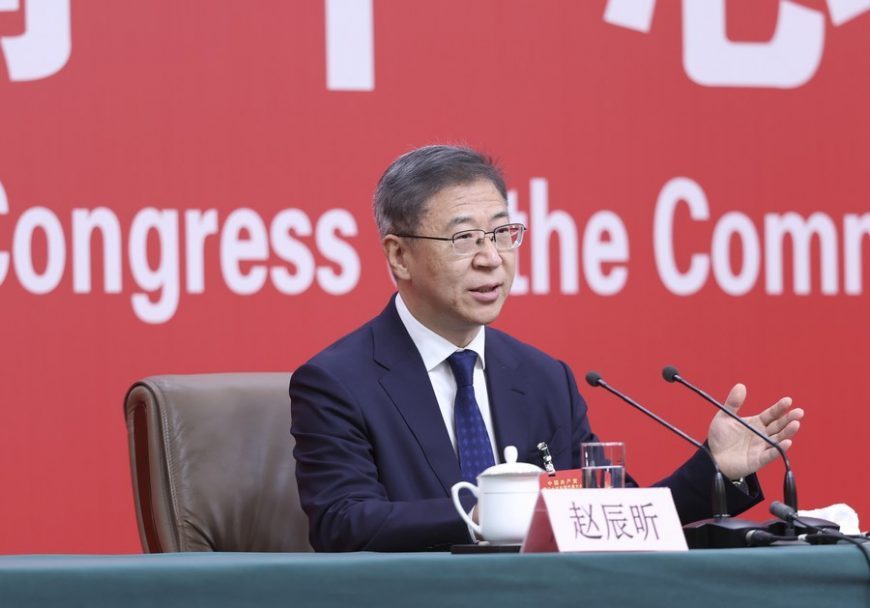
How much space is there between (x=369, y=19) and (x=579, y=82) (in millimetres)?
519

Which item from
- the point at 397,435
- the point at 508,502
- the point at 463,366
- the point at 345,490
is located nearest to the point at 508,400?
the point at 463,366

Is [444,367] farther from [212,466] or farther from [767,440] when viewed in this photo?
[767,440]

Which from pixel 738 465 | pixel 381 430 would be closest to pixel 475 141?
pixel 381 430

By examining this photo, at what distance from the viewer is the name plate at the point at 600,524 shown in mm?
1419

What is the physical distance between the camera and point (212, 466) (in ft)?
7.54

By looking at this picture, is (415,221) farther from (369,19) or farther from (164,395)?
(369,19)

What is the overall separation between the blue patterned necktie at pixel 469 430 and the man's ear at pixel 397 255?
20 cm

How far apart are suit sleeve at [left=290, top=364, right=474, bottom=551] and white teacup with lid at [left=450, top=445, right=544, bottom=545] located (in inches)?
9.9

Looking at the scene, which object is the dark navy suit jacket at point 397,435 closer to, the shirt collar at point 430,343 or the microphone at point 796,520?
the shirt collar at point 430,343

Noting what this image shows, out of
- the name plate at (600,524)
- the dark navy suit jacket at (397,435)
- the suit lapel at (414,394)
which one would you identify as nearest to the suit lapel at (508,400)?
the dark navy suit jacket at (397,435)

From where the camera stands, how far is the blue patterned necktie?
87.0 inches

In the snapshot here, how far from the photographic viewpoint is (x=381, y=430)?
2.20 meters

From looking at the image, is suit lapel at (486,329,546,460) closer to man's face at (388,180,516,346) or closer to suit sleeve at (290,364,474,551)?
man's face at (388,180,516,346)

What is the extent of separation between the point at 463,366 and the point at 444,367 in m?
0.04
